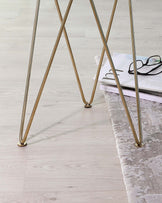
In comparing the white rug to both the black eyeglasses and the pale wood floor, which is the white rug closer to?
the pale wood floor

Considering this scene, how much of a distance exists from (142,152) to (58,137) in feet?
0.99

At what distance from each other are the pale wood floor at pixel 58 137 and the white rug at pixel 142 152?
3 cm

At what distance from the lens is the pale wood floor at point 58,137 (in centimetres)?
106

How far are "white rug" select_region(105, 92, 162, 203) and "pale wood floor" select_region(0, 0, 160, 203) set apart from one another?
0.11 ft

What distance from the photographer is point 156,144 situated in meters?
1.21

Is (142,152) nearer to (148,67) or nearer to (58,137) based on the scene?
(58,137)

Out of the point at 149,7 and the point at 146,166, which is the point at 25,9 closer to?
the point at 149,7

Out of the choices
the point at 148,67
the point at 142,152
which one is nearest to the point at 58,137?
the point at 142,152

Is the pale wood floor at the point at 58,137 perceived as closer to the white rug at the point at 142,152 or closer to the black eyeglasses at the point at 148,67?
the white rug at the point at 142,152

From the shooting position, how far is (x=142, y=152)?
1.18 m

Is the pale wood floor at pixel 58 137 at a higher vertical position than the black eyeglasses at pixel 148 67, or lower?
lower

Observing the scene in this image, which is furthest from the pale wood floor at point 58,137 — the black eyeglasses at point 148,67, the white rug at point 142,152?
the black eyeglasses at point 148,67

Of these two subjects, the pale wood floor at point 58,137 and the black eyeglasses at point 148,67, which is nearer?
the pale wood floor at point 58,137

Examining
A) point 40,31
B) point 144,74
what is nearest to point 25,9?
Result: point 40,31
